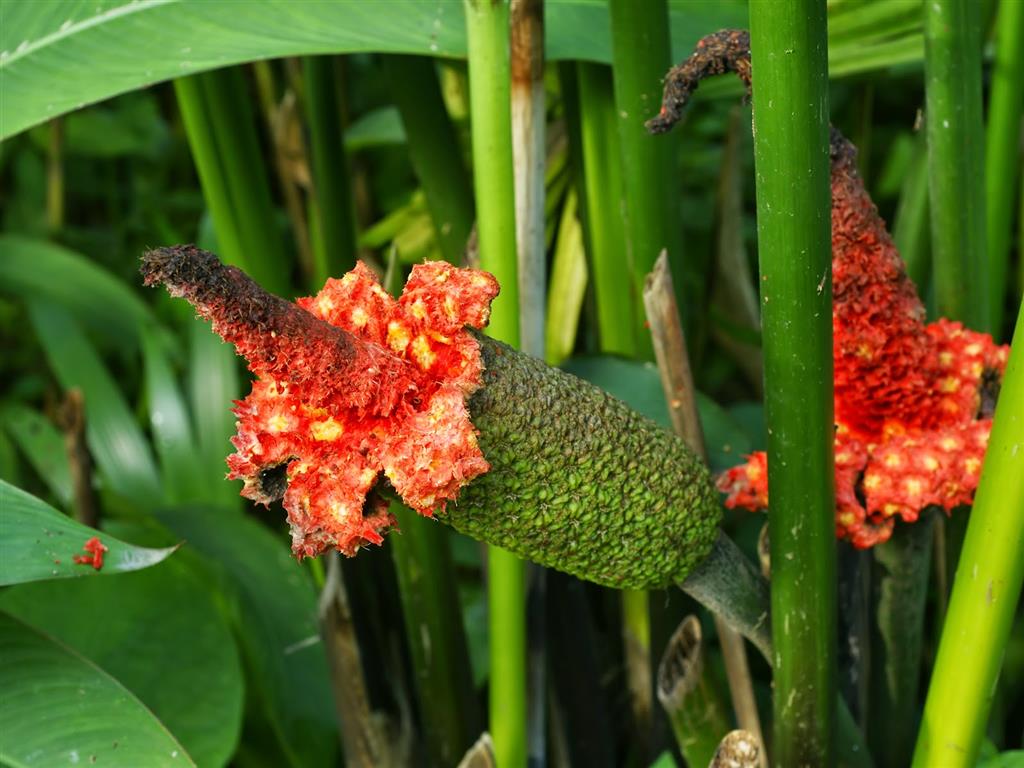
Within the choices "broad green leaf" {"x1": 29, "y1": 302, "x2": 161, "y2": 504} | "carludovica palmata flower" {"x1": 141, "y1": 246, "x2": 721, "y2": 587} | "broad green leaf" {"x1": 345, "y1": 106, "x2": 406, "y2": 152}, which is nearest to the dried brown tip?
"carludovica palmata flower" {"x1": 141, "y1": 246, "x2": 721, "y2": 587}

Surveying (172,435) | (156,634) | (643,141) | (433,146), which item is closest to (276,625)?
(156,634)

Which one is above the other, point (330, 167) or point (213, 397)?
point (330, 167)

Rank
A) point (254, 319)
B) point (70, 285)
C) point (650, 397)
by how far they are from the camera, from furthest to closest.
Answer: point (70, 285), point (650, 397), point (254, 319)

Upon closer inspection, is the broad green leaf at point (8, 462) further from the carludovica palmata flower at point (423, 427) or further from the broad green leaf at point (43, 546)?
the carludovica palmata flower at point (423, 427)

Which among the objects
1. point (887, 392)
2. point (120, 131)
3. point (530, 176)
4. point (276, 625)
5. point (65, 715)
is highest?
point (120, 131)

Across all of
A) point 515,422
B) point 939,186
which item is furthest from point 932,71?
point 515,422

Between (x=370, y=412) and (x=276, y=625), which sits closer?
(x=370, y=412)

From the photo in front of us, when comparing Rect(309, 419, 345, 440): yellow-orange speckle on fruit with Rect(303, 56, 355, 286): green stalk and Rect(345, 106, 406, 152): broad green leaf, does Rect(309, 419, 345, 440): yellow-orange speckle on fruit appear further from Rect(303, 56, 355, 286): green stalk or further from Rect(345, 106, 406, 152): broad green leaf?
Rect(345, 106, 406, 152): broad green leaf

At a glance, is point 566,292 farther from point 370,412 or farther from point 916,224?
point 370,412
